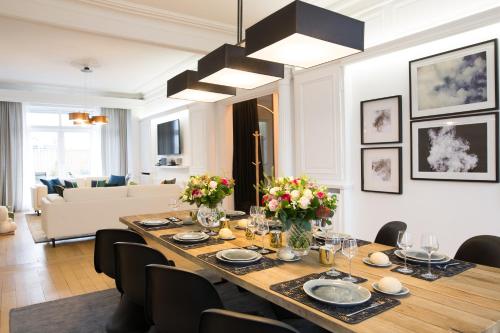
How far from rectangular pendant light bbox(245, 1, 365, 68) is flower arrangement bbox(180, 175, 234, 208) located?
985mm

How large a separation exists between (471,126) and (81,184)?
26.7 feet

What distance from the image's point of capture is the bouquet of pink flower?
5.95ft

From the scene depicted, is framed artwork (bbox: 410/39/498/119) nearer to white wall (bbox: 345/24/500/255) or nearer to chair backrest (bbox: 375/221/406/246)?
white wall (bbox: 345/24/500/255)

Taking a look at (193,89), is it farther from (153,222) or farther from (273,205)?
(273,205)

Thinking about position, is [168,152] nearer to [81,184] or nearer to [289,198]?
[81,184]

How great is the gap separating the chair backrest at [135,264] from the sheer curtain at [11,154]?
7.99m

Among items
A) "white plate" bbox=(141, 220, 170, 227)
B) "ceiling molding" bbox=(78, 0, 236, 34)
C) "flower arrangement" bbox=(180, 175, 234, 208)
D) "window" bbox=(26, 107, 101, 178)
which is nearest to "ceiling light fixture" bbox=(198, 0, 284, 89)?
"flower arrangement" bbox=(180, 175, 234, 208)

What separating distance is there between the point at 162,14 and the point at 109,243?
293 cm

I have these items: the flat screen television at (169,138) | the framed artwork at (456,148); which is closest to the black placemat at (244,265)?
the framed artwork at (456,148)

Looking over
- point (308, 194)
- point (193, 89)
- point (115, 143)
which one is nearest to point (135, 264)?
point (308, 194)

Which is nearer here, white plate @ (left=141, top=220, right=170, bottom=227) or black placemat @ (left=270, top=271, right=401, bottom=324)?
black placemat @ (left=270, top=271, right=401, bottom=324)

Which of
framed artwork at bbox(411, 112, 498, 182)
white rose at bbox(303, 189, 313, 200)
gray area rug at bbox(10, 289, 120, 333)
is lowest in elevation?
gray area rug at bbox(10, 289, 120, 333)

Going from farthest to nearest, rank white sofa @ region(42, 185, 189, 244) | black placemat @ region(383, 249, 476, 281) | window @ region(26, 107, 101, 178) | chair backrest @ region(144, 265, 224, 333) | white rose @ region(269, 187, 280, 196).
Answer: window @ region(26, 107, 101, 178) < white sofa @ region(42, 185, 189, 244) < white rose @ region(269, 187, 280, 196) < black placemat @ region(383, 249, 476, 281) < chair backrest @ region(144, 265, 224, 333)

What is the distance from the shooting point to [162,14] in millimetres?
4188
